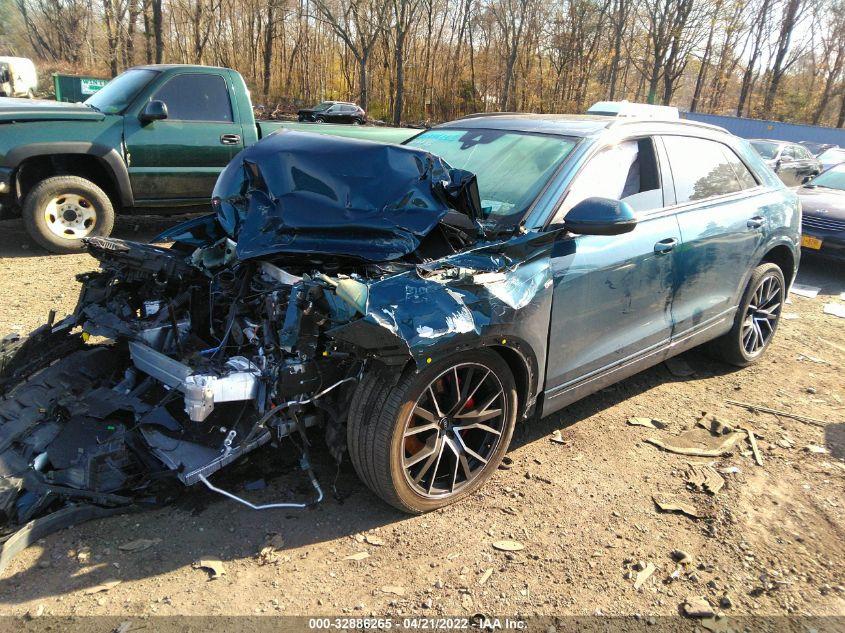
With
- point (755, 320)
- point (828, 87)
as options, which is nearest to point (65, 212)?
point (755, 320)

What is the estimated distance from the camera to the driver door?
320cm

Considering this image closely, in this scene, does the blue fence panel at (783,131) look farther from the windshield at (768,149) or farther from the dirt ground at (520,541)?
the dirt ground at (520,541)

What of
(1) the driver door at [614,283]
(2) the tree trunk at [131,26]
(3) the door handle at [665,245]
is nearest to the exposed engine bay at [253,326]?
(1) the driver door at [614,283]

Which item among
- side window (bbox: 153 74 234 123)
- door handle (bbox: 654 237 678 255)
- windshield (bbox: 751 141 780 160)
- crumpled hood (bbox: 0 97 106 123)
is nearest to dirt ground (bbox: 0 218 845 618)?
door handle (bbox: 654 237 678 255)

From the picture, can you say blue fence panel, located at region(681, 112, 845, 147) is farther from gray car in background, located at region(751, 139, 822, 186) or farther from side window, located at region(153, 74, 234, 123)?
side window, located at region(153, 74, 234, 123)

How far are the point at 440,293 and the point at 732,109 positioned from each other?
52956 mm

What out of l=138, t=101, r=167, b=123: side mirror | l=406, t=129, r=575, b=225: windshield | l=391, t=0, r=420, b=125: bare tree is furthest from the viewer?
l=391, t=0, r=420, b=125: bare tree

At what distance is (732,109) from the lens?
4678 cm

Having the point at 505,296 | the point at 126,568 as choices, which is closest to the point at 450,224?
the point at 505,296

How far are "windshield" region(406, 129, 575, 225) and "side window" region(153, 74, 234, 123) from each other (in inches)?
172

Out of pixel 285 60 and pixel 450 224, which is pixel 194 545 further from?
pixel 285 60

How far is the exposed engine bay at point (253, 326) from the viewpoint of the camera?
2.60 meters

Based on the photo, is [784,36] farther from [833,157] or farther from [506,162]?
[506,162]

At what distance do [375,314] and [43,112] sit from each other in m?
5.95
